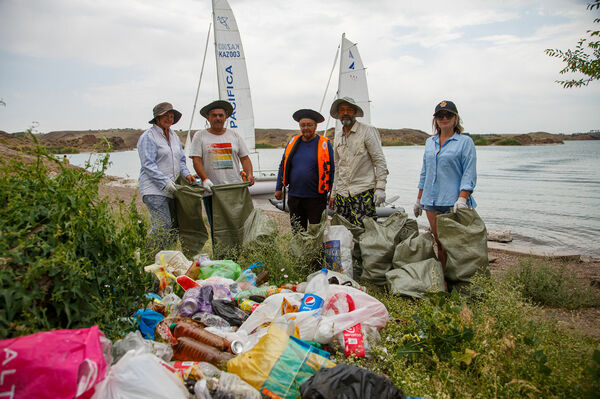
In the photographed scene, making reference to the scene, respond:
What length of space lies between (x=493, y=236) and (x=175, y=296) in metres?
7.46

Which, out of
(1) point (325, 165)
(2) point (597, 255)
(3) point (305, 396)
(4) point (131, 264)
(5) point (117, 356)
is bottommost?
(2) point (597, 255)

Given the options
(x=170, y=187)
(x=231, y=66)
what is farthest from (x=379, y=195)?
(x=231, y=66)

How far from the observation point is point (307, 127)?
436cm

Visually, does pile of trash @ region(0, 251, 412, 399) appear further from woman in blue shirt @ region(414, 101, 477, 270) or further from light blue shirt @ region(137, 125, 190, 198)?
woman in blue shirt @ region(414, 101, 477, 270)

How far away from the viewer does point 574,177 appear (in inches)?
901

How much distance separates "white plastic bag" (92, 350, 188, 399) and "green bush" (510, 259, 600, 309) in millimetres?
3414

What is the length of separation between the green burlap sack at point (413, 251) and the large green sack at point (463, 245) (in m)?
0.24

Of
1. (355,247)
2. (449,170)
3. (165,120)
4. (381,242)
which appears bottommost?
(355,247)

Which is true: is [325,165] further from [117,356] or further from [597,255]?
[597,255]

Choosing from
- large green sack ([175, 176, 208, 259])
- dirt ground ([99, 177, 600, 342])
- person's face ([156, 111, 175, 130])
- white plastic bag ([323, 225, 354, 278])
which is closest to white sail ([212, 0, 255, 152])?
dirt ground ([99, 177, 600, 342])

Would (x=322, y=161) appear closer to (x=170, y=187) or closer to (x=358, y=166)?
(x=358, y=166)

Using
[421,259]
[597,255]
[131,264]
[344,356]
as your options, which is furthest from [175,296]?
[597,255]

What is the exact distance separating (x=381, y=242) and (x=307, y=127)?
156cm

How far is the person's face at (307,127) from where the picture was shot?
4.36m
